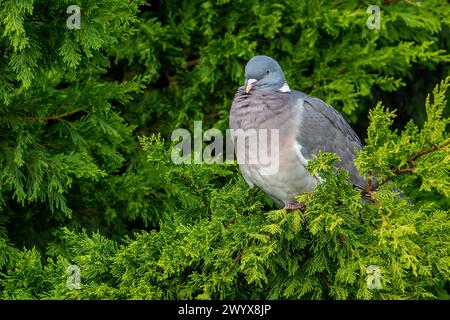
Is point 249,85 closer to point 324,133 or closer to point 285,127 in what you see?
point 285,127

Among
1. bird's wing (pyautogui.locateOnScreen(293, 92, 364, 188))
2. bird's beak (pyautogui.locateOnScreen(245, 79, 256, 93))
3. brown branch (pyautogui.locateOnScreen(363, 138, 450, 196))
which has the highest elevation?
bird's beak (pyautogui.locateOnScreen(245, 79, 256, 93))

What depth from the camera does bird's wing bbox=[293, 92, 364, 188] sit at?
12.1 ft

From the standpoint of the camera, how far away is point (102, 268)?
124 inches

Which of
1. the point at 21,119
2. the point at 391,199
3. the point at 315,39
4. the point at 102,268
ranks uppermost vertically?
the point at 315,39

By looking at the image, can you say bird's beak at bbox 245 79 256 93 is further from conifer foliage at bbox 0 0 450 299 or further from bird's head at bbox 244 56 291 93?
conifer foliage at bbox 0 0 450 299

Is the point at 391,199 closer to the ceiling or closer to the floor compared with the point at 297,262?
closer to the ceiling

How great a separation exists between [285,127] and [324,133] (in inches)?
9.3

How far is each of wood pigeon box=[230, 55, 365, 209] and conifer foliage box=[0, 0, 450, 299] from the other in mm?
204

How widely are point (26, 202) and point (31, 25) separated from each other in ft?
3.82

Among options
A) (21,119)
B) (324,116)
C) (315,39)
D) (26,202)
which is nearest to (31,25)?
(21,119)

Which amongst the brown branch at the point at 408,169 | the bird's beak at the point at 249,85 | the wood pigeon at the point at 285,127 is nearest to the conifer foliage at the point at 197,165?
the brown branch at the point at 408,169

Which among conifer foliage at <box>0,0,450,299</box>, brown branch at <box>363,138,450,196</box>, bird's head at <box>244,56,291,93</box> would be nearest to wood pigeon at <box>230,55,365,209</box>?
bird's head at <box>244,56,291,93</box>

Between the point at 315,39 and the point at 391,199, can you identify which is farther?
the point at 315,39

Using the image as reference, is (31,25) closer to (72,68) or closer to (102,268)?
(72,68)
